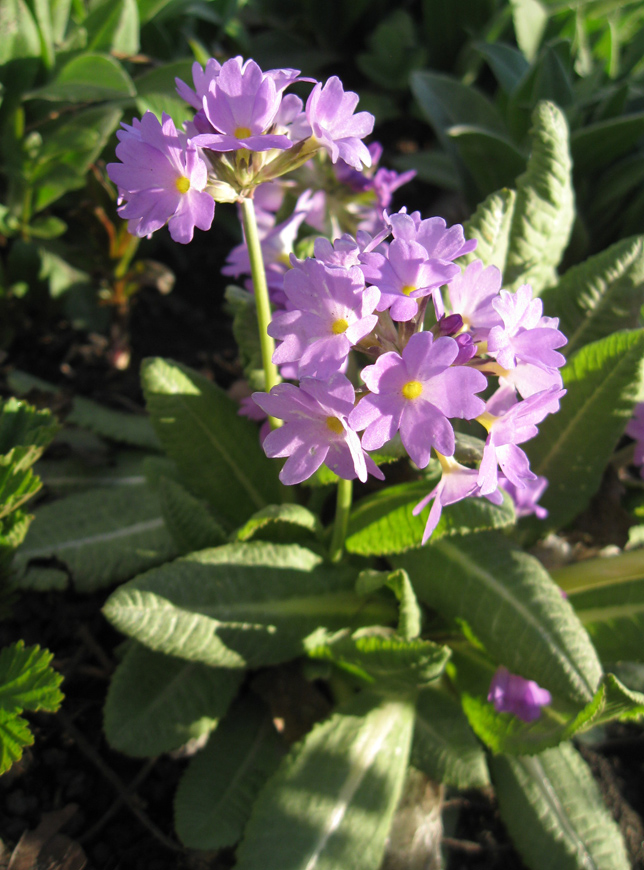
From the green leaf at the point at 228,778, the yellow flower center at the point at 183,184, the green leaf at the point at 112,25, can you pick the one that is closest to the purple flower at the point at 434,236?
the yellow flower center at the point at 183,184

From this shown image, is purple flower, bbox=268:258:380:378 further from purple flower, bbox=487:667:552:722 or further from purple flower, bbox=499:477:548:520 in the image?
purple flower, bbox=487:667:552:722

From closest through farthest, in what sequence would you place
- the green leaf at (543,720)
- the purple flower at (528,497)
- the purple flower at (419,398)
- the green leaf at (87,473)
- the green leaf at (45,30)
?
1. the purple flower at (419,398)
2. the green leaf at (543,720)
3. the purple flower at (528,497)
4. the green leaf at (87,473)
5. the green leaf at (45,30)

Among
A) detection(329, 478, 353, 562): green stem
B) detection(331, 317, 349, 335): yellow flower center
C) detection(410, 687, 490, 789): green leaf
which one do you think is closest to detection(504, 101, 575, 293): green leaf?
detection(329, 478, 353, 562): green stem

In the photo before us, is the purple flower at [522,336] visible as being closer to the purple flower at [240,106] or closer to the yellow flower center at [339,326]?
the yellow flower center at [339,326]

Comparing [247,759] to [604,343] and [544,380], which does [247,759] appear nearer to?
[544,380]

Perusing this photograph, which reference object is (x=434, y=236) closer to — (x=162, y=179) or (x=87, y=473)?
(x=162, y=179)

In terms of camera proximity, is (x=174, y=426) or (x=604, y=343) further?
(x=174, y=426)

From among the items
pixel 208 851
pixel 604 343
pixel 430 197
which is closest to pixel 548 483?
pixel 604 343

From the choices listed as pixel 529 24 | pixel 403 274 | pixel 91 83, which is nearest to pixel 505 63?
pixel 529 24
